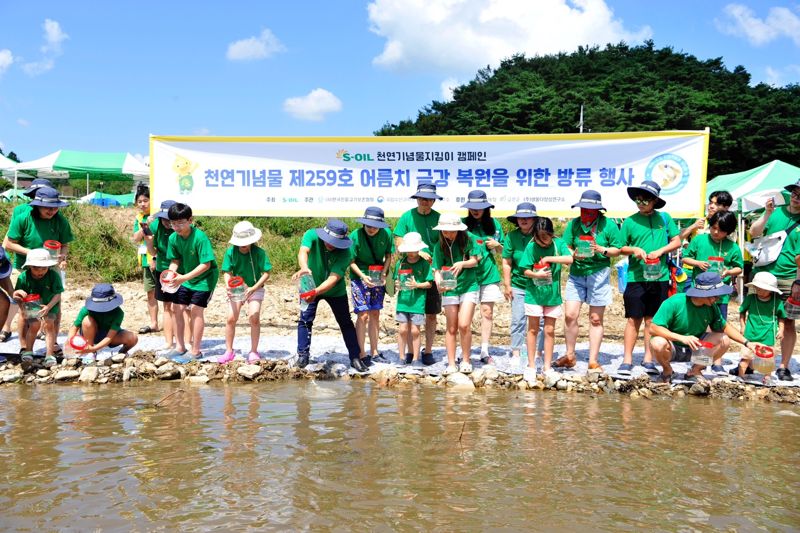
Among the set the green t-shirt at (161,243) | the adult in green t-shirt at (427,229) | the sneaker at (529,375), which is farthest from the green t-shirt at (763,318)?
the green t-shirt at (161,243)

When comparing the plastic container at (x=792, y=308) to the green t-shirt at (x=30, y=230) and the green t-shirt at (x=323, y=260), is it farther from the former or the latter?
the green t-shirt at (x=30, y=230)

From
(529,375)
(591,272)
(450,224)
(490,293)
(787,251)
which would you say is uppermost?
(450,224)

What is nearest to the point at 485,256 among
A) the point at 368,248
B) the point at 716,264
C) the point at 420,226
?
the point at 420,226

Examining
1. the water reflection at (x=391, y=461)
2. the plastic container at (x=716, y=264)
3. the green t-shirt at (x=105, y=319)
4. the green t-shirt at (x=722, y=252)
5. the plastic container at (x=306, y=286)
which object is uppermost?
the green t-shirt at (x=722, y=252)

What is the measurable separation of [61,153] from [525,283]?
26579 millimetres

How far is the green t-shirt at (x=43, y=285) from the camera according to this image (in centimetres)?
739

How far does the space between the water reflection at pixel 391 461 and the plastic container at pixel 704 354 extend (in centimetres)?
51

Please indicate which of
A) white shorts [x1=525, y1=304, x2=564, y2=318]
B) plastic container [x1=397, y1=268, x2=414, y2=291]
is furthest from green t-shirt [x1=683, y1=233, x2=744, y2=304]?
plastic container [x1=397, y1=268, x2=414, y2=291]

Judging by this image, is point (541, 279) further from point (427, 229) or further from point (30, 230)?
point (30, 230)

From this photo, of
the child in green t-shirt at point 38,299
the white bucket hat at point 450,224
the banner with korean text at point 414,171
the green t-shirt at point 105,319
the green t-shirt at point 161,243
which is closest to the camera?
the white bucket hat at point 450,224

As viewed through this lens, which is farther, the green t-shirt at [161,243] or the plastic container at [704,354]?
the green t-shirt at [161,243]

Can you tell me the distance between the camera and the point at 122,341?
7.82 meters

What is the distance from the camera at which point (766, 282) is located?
6.89 metres

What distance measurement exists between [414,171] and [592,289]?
2981mm
